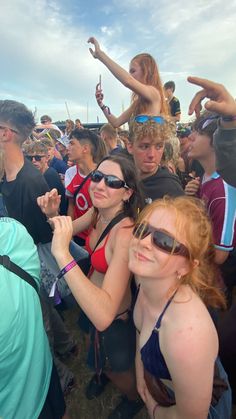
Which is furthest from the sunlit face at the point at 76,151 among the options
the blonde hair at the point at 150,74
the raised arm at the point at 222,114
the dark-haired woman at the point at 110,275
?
the raised arm at the point at 222,114

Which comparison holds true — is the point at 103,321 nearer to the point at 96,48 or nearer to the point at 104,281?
the point at 104,281

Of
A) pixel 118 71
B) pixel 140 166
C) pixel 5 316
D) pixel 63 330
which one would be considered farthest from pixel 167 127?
pixel 63 330

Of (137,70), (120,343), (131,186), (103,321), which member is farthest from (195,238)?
(137,70)

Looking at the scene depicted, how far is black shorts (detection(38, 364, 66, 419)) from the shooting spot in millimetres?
1521

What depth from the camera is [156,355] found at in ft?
3.82

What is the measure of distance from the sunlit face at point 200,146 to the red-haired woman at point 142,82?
23.1 inches

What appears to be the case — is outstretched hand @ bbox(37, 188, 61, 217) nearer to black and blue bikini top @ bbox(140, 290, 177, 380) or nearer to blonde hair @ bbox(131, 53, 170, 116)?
black and blue bikini top @ bbox(140, 290, 177, 380)

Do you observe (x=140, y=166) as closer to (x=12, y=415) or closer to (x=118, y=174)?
(x=118, y=174)

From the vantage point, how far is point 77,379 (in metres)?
2.54

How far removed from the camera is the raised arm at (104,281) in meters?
1.32

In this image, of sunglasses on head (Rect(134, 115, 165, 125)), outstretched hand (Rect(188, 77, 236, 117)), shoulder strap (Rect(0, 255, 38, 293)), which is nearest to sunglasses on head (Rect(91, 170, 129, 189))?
outstretched hand (Rect(188, 77, 236, 117))

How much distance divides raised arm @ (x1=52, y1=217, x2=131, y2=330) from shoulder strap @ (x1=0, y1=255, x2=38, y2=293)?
0.17m

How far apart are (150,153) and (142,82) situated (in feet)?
4.04

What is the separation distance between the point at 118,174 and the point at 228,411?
157cm
